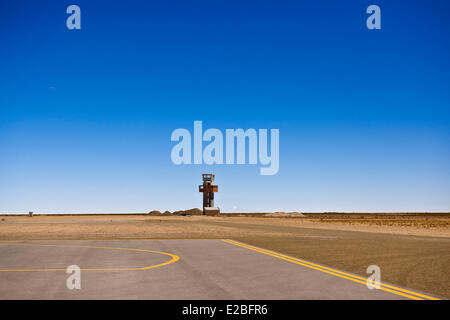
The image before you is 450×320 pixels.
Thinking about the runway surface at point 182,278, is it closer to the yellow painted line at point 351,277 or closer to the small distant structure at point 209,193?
the yellow painted line at point 351,277

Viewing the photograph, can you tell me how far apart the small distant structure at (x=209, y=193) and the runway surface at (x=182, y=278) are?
102397 millimetres

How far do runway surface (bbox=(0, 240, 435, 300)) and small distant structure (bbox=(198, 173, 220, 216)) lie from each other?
10240 centimetres

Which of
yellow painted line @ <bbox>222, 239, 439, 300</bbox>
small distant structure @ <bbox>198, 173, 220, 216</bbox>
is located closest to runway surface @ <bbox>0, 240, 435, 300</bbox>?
yellow painted line @ <bbox>222, 239, 439, 300</bbox>

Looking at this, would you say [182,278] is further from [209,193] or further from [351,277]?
[209,193]

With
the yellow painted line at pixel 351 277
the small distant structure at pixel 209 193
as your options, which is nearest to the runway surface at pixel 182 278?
the yellow painted line at pixel 351 277

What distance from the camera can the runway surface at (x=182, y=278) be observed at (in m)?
9.21

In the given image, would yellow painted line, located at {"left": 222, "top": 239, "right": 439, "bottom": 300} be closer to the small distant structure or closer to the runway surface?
the runway surface

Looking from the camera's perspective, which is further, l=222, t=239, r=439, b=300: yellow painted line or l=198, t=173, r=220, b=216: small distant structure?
l=198, t=173, r=220, b=216: small distant structure

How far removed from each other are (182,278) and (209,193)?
108 m

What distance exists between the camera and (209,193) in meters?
120

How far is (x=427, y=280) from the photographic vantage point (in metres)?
11.3

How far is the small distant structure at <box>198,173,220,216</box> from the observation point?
393ft
